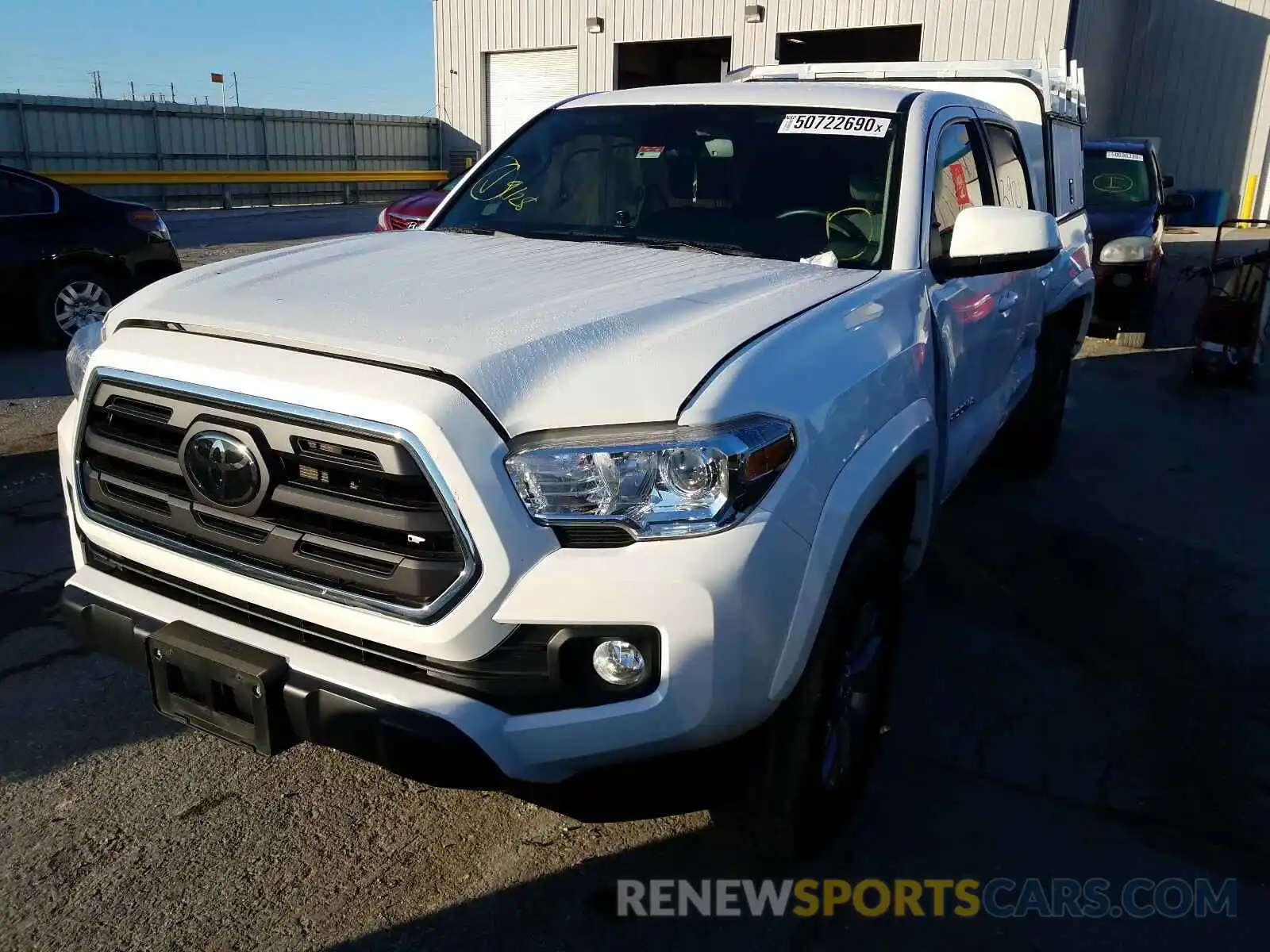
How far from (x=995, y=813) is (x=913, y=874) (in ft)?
1.29

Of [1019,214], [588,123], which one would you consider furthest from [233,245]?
[1019,214]

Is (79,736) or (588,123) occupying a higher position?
(588,123)

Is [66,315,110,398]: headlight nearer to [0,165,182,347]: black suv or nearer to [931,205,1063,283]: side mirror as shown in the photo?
[931,205,1063,283]: side mirror

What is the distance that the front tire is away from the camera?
7.57ft

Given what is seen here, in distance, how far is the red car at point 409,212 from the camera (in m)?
9.53

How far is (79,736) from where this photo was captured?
312cm

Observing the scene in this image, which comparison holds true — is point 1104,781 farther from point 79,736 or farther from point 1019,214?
point 79,736

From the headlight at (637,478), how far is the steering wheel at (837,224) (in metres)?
1.42

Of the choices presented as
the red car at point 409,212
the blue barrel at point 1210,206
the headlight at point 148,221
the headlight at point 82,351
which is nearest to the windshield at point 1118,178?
the red car at point 409,212

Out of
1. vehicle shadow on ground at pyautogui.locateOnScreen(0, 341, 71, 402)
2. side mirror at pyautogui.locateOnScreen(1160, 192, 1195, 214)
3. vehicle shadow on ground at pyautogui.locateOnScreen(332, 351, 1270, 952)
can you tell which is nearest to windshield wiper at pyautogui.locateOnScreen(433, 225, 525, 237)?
vehicle shadow on ground at pyautogui.locateOnScreen(332, 351, 1270, 952)

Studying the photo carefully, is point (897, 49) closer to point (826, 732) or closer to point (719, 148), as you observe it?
point (719, 148)

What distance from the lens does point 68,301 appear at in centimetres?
823

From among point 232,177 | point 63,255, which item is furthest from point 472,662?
point 232,177

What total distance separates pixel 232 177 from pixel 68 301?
15488 mm
